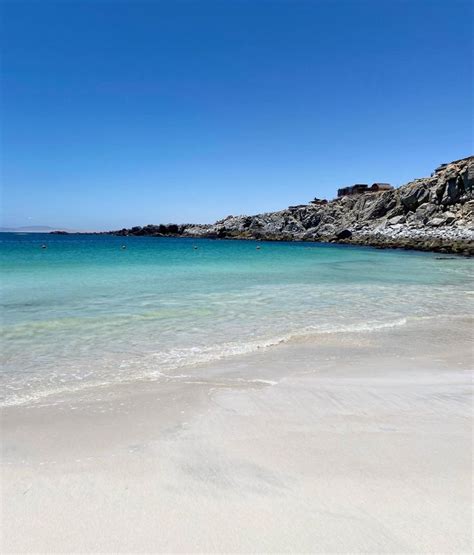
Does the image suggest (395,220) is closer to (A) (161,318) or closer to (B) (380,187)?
(B) (380,187)

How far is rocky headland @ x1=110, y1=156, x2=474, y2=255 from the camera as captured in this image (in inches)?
2266

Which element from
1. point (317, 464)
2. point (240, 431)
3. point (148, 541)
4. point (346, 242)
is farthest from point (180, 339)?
point (346, 242)

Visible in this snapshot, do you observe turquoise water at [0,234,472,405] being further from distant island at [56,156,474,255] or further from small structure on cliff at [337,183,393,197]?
small structure on cliff at [337,183,393,197]

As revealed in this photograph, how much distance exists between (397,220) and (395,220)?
21.0 inches

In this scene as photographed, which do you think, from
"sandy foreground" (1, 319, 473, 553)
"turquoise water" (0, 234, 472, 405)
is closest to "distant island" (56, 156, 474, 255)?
"turquoise water" (0, 234, 472, 405)

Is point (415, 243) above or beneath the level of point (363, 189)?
beneath

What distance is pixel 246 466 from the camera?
3.40 metres

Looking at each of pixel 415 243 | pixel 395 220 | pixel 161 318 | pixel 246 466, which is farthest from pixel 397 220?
pixel 246 466

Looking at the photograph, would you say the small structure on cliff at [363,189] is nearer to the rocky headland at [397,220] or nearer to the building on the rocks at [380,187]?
the building on the rocks at [380,187]

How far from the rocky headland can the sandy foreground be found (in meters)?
42.8

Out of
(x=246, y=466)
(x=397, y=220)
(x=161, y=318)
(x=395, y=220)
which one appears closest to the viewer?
(x=246, y=466)

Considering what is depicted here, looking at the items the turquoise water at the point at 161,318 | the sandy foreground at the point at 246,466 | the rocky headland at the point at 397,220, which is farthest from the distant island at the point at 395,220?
the sandy foreground at the point at 246,466

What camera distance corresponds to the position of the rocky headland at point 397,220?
5756cm

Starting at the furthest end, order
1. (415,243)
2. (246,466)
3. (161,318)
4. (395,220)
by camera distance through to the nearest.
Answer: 1. (395,220)
2. (415,243)
3. (161,318)
4. (246,466)
